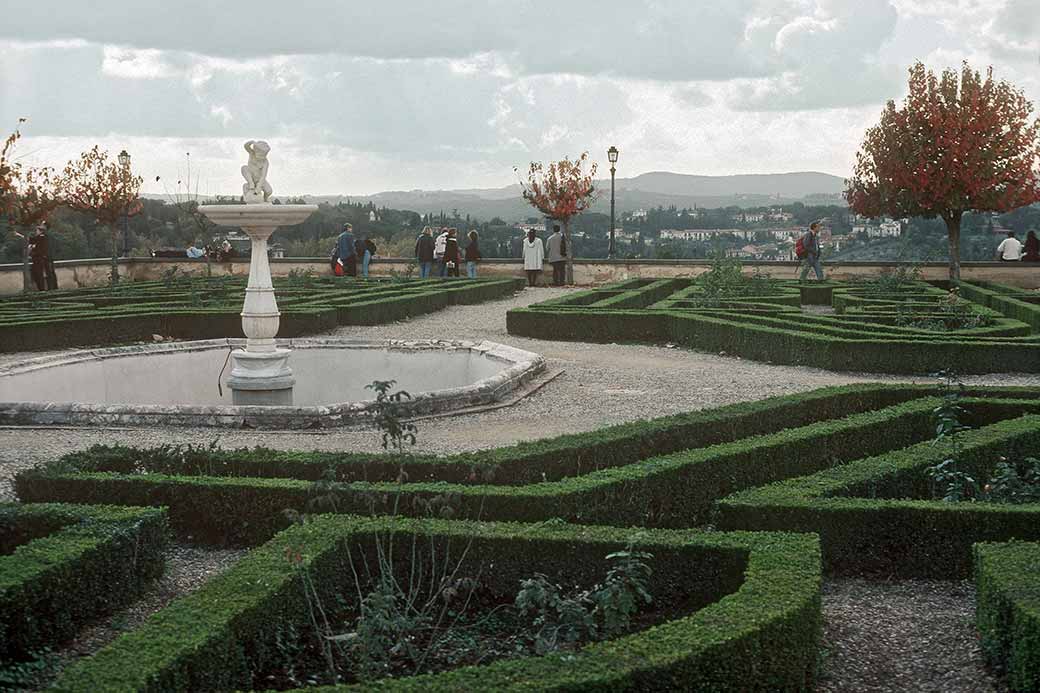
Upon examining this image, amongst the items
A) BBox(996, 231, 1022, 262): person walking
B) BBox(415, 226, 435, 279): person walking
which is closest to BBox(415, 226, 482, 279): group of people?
BBox(415, 226, 435, 279): person walking

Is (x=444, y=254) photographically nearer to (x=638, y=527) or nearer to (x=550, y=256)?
(x=550, y=256)

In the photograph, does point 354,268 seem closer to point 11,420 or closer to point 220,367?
point 220,367

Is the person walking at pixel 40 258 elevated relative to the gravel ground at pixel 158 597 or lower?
elevated

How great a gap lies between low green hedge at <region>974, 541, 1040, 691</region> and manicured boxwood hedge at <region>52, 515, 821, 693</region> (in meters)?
0.72

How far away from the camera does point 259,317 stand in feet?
40.1

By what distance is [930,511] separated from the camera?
652 centimetres

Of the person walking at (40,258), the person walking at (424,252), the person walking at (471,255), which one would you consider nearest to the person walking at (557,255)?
the person walking at (471,255)

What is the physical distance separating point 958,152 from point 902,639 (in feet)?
69.0

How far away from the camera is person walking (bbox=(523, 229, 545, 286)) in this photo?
90.9ft

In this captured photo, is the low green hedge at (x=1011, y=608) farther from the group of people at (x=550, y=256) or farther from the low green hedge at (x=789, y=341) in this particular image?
the group of people at (x=550, y=256)

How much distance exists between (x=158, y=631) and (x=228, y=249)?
2617 cm

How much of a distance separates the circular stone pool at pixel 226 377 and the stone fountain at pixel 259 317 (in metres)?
0.40

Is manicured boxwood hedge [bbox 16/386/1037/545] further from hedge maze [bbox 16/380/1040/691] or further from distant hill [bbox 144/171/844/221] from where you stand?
distant hill [bbox 144/171/844/221]

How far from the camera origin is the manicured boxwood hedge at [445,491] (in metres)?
6.87
